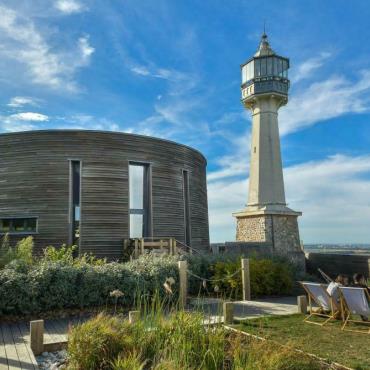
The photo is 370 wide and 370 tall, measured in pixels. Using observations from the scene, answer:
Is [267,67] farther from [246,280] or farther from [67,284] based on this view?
[67,284]

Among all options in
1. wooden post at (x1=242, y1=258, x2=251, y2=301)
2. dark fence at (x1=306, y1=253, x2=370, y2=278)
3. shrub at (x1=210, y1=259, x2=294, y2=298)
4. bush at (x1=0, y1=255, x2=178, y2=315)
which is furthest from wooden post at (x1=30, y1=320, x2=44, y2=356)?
dark fence at (x1=306, y1=253, x2=370, y2=278)

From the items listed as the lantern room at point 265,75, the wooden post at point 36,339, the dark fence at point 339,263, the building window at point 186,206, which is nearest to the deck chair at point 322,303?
the wooden post at point 36,339

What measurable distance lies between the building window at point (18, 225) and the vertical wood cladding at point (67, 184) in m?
0.23

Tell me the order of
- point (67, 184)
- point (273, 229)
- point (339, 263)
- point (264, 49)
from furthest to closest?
point (264, 49)
point (273, 229)
point (339, 263)
point (67, 184)

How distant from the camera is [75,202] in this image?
52.3 ft

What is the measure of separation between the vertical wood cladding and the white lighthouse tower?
22.9ft

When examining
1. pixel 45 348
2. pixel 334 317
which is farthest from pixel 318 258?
pixel 45 348

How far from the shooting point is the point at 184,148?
19047 mm

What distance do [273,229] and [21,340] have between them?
55.0 ft

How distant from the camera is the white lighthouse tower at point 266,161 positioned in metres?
21.9

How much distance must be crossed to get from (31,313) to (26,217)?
25.9ft

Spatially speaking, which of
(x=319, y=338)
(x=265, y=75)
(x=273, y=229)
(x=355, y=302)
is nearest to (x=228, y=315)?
(x=319, y=338)

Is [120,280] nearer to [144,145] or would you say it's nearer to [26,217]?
[26,217]

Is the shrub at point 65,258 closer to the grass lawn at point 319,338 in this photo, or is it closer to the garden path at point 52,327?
the garden path at point 52,327
